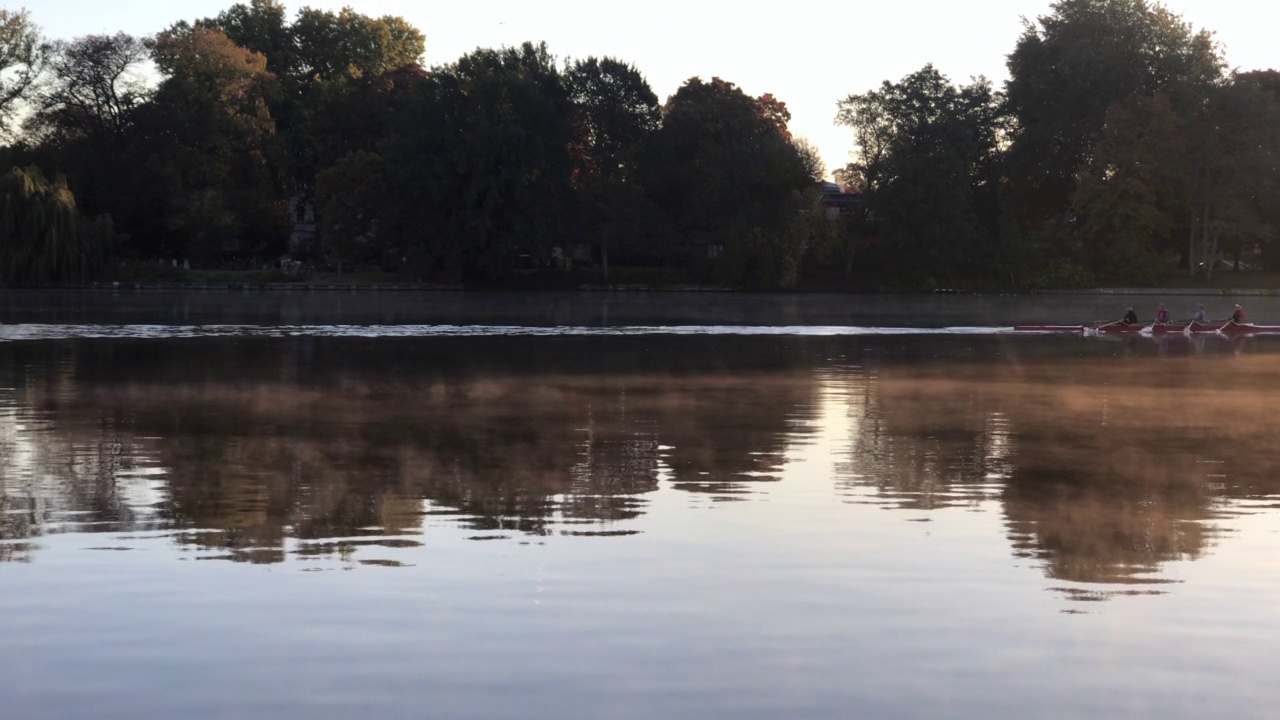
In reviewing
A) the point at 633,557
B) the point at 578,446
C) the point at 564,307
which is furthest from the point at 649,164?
the point at 633,557

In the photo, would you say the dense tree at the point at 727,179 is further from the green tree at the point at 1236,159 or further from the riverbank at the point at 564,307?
the green tree at the point at 1236,159

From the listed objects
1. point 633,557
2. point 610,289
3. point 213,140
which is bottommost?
point 633,557

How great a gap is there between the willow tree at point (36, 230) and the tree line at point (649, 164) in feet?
14.0

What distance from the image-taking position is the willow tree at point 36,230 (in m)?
82.1

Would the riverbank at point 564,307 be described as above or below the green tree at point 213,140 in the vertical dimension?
below

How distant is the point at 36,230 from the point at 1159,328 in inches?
2347

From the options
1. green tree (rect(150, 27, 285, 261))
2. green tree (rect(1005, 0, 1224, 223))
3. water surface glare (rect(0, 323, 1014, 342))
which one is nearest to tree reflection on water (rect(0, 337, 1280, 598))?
water surface glare (rect(0, 323, 1014, 342))

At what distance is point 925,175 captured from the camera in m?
98.1

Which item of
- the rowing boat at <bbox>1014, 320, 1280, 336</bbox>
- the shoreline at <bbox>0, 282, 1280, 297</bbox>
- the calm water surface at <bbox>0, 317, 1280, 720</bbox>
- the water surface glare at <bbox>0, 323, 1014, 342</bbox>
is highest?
the shoreline at <bbox>0, 282, 1280, 297</bbox>

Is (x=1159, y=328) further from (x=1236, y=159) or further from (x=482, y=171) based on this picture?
(x=482, y=171)

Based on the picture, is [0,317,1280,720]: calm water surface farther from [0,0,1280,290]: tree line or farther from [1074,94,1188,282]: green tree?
[1074,94,1188,282]: green tree

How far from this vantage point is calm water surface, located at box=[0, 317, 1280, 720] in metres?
8.56

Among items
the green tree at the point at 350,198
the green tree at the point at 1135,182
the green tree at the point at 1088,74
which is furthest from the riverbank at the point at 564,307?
the green tree at the point at 1088,74

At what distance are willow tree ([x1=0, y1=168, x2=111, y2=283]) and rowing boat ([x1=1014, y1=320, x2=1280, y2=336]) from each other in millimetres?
54531
